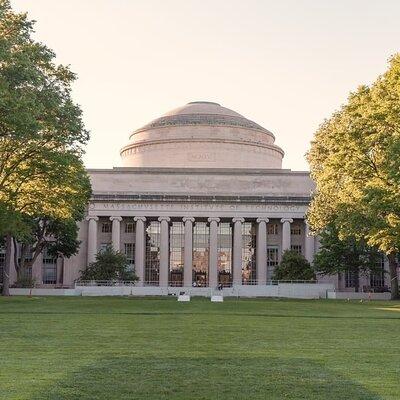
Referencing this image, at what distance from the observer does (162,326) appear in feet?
88.0

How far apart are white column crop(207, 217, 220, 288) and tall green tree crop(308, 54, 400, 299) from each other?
169 ft

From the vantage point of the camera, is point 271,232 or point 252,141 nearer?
point 271,232

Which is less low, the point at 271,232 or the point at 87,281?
the point at 271,232

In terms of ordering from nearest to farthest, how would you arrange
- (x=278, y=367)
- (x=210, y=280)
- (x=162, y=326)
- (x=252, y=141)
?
1. (x=278, y=367)
2. (x=162, y=326)
3. (x=210, y=280)
4. (x=252, y=141)

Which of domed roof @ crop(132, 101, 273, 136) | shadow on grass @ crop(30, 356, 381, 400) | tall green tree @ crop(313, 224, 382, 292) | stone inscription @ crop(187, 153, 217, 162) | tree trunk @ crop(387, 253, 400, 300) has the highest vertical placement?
domed roof @ crop(132, 101, 273, 136)

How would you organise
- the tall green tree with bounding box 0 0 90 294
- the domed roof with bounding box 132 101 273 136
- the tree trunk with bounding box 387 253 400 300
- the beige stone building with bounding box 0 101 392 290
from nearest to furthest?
the tall green tree with bounding box 0 0 90 294
the tree trunk with bounding box 387 253 400 300
the beige stone building with bounding box 0 101 392 290
the domed roof with bounding box 132 101 273 136

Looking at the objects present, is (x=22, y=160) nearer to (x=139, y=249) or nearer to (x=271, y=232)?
(x=139, y=249)

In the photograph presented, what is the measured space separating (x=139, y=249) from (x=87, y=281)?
15.3 m

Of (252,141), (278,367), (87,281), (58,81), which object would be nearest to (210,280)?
(87,281)

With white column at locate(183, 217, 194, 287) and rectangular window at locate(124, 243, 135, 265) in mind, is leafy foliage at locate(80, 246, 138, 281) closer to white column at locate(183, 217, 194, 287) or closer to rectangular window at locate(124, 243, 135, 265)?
white column at locate(183, 217, 194, 287)

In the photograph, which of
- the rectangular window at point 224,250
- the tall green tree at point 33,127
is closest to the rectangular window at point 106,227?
the rectangular window at point 224,250

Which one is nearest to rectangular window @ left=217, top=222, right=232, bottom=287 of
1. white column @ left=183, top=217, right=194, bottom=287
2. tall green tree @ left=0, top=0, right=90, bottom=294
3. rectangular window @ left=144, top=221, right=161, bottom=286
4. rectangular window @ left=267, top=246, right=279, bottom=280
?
white column @ left=183, top=217, right=194, bottom=287

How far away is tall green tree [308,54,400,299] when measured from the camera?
46219 millimetres

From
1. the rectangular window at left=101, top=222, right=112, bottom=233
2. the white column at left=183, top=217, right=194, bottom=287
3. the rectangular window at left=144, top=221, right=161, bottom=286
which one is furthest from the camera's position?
the rectangular window at left=101, top=222, right=112, bottom=233
